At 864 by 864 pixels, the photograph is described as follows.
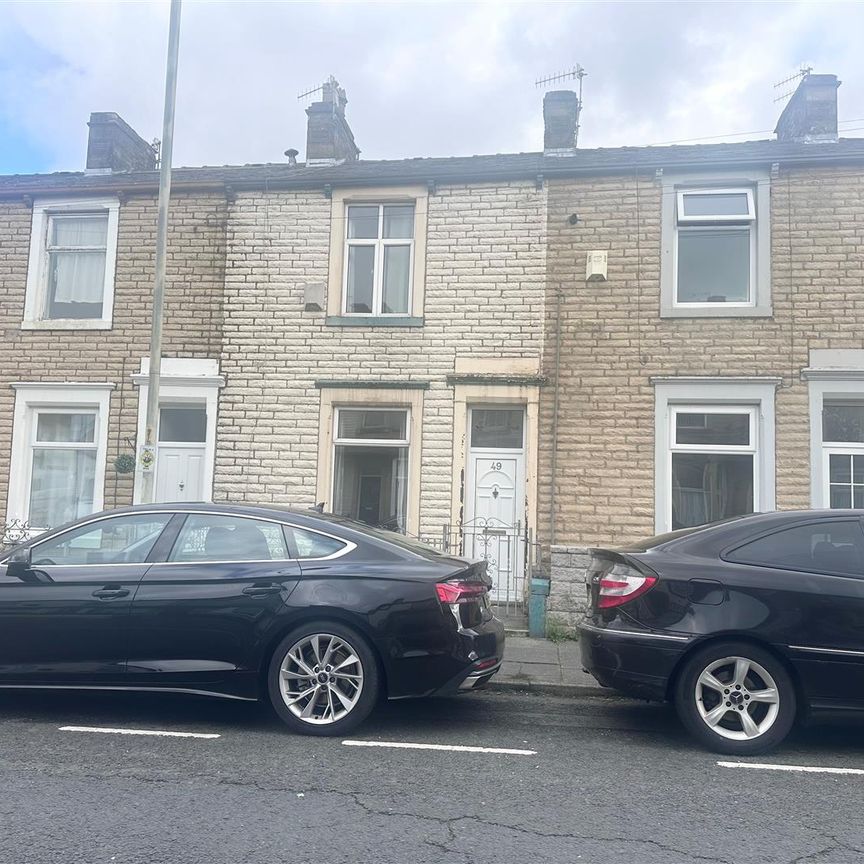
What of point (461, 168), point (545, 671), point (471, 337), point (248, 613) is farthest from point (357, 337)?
point (248, 613)

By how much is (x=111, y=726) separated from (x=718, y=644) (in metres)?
3.90

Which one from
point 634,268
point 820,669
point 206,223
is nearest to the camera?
point 820,669

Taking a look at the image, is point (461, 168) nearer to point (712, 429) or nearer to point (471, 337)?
point (471, 337)

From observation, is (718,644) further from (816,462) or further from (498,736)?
(816,462)

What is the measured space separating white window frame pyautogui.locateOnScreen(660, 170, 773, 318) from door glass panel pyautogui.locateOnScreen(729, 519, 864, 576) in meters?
4.92

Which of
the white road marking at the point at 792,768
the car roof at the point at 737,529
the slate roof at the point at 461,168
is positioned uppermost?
the slate roof at the point at 461,168

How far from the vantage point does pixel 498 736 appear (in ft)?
17.7

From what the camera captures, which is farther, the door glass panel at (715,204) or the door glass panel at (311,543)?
the door glass panel at (715,204)

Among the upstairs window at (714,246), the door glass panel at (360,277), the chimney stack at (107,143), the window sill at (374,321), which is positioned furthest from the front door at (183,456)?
the upstairs window at (714,246)

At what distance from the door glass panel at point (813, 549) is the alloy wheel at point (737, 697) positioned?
2.11ft

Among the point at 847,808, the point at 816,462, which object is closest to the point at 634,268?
the point at 816,462

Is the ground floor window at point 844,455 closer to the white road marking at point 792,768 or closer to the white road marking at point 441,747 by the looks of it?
the white road marking at point 792,768

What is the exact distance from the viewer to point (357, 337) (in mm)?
10375

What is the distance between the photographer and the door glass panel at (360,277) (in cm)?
1060
